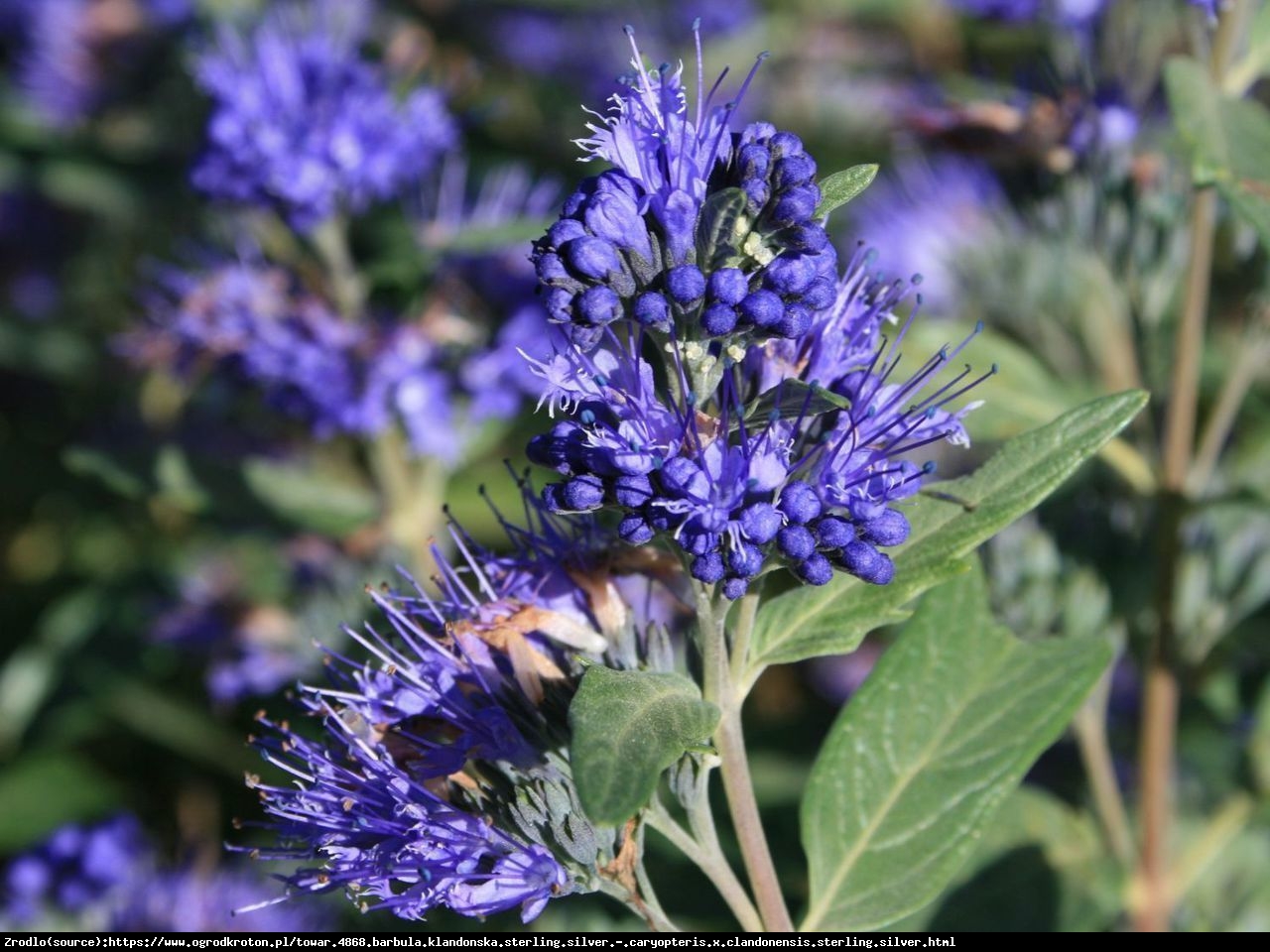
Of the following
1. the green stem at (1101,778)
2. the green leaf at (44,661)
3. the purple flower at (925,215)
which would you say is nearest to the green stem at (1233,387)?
the green stem at (1101,778)

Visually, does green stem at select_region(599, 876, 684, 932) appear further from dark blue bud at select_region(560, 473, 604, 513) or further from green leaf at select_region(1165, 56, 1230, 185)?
green leaf at select_region(1165, 56, 1230, 185)

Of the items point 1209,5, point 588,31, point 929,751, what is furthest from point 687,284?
point 588,31

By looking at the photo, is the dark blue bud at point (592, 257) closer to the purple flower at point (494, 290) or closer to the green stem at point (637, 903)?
the green stem at point (637, 903)

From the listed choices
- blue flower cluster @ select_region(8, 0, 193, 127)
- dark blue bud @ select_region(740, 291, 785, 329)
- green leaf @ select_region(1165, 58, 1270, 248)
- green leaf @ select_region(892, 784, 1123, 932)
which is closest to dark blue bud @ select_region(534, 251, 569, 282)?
dark blue bud @ select_region(740, 291, 785, 329)

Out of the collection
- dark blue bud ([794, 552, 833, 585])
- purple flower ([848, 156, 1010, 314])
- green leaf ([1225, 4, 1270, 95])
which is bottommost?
dark blue bud ([794, 552, 833, 585])

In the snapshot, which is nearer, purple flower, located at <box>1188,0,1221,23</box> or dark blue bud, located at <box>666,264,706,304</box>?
dark blue bud, located at <box>666,264,706,304</box>

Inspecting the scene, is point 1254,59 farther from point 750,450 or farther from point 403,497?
point 403,497
